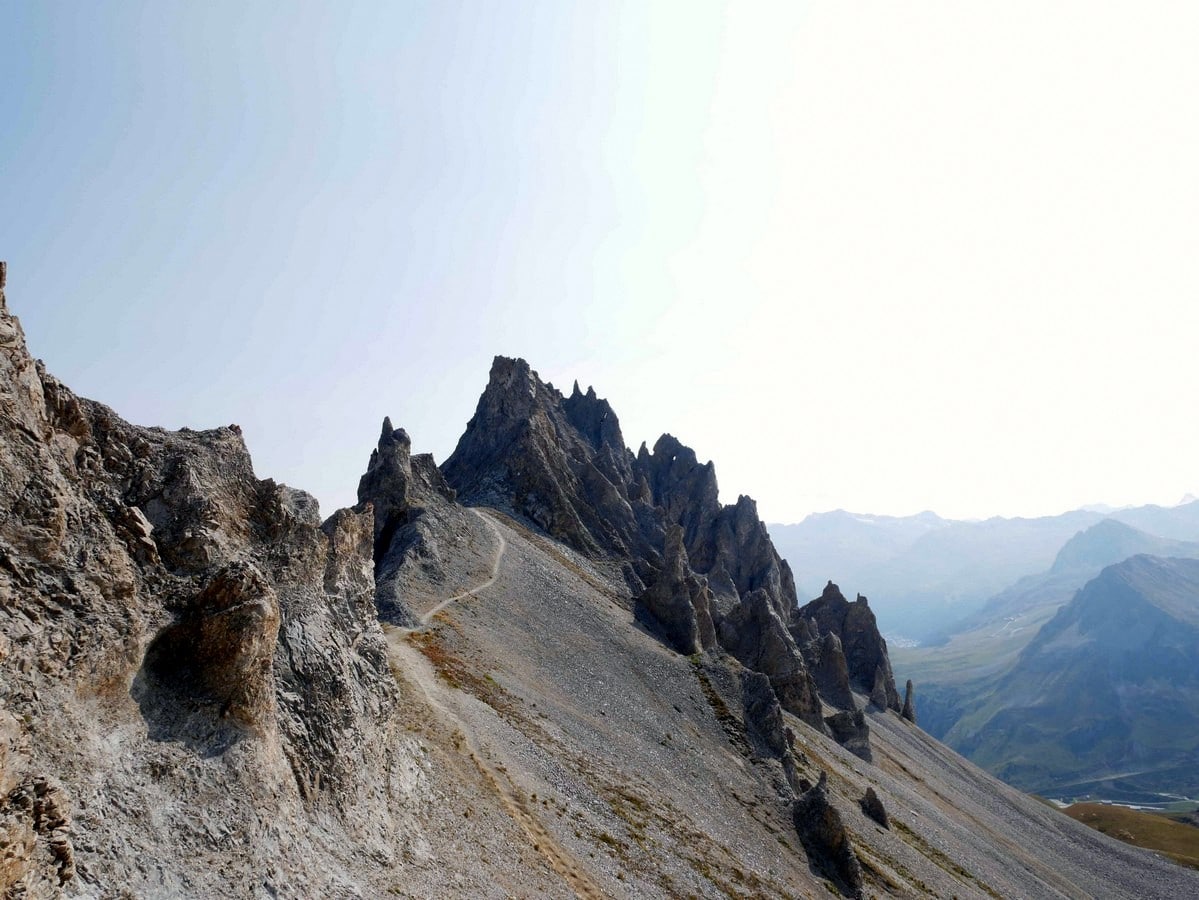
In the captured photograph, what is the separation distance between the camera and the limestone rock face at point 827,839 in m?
59.3

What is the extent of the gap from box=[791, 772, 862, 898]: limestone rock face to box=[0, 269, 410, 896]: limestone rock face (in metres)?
41.3

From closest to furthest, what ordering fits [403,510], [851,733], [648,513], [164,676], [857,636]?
1. [164,676]
2. [403,510]
3. [851,733]
4. [648,513]
5. [857,636]

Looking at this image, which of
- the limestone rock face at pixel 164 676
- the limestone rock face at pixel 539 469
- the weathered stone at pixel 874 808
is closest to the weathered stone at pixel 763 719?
Answer: the weathered stone at pixel 874 808

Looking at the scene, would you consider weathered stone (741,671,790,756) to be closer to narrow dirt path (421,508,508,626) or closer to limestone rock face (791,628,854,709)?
narrow dirt path (421,508,508,626)

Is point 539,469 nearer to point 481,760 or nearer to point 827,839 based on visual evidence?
point 827,839

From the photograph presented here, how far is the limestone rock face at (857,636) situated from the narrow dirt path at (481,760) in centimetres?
10962

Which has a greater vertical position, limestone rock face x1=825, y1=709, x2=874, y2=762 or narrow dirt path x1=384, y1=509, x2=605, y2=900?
narrow dirt path x1=384, y1=509, x2=605, y2=900

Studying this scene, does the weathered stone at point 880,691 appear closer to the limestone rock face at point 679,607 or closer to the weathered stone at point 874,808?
the limestone rock face at point 679,607

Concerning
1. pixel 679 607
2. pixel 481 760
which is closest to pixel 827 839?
pixel 481 760

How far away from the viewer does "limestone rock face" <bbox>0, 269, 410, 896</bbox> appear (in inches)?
770

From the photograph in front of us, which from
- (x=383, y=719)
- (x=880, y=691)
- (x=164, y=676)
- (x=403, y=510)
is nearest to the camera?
(x=164, y=676)

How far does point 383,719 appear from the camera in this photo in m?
36.7

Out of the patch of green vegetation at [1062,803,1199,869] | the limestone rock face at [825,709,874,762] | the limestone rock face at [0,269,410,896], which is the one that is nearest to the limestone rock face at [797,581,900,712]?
the limestone rock face at [825,709,874,762]

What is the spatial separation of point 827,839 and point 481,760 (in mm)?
34425
